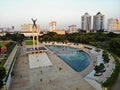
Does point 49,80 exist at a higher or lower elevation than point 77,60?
higher

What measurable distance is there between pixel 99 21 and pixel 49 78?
299 feet

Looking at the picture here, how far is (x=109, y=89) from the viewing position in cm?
1365

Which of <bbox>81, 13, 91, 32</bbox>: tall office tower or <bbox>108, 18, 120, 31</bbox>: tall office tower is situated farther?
<bbox>81, 13, 91, 32</bbox>: tall office tower

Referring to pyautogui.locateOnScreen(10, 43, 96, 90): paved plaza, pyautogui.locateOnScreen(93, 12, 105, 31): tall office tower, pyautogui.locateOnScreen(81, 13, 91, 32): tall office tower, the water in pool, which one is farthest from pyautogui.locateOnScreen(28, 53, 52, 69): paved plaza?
pyautogui.locateOnScreen(81, 13, 91, 32): tall office tower

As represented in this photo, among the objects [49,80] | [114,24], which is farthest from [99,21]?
[49,80]

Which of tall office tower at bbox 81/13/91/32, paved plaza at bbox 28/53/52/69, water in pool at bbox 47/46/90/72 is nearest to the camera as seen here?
paved plaza at bbox 28/53/52/69

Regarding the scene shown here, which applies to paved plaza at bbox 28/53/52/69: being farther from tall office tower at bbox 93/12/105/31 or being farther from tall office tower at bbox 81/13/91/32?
tall office tower at bbox 81/13/91/32

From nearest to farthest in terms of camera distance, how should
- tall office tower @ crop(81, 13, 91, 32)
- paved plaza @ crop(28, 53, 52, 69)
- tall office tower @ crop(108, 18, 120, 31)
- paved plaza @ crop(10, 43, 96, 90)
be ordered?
paved plaza @ crop(10, 43, 96, 90) < paved plaza @ crop(28, 53, 52, 69) < tall office tower @ crop(108, 18, 120, 31) < tall office tower @ crop(81, 13, 91, 32)

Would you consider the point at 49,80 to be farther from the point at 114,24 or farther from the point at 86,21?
the point at 86,21

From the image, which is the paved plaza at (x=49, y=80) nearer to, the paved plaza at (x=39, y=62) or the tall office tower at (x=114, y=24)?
the paved plaza at (x=39, y=62)

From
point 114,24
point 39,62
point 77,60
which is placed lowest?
point 77,60

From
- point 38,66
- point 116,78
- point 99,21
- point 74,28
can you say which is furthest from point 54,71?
point 74,28

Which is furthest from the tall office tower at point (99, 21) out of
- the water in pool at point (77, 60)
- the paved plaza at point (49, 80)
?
the paved plaza at point (49, 80)

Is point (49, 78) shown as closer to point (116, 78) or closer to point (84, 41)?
point (116, 78)
